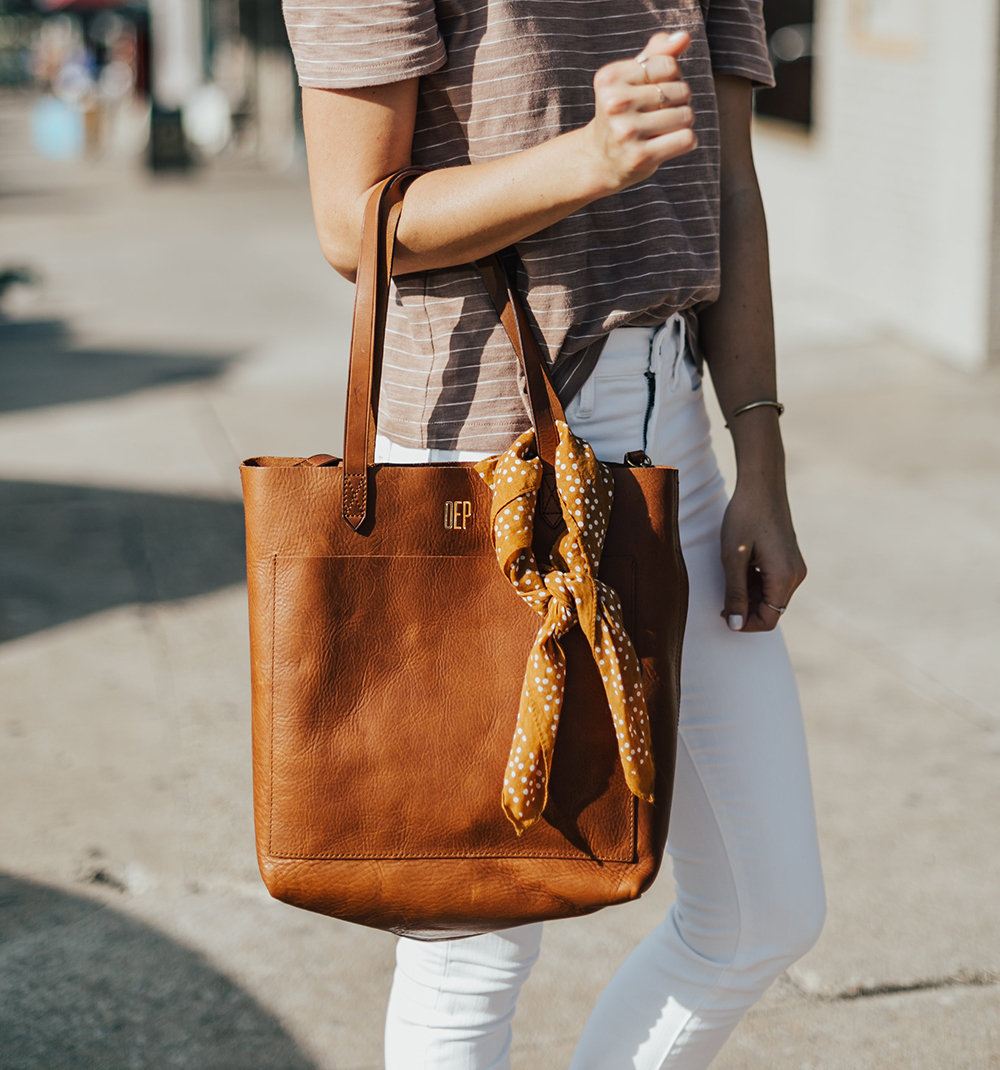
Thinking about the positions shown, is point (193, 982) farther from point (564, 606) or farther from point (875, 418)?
point (875, 418)

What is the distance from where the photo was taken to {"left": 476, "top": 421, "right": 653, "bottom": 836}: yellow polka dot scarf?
4.35 ft

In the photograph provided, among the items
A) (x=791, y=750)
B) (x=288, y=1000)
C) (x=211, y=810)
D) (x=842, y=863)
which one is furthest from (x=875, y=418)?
(x=791, y=750)

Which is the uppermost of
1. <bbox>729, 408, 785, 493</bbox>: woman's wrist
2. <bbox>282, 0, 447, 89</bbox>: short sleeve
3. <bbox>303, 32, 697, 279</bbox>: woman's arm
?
<bbox>282, 0, 447, 89</bbox>: short sleeve

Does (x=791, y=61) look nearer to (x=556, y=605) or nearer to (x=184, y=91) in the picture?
(x=556, y=605)

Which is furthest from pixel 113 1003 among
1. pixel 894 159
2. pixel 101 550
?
pixel 894 159

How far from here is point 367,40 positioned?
131cm

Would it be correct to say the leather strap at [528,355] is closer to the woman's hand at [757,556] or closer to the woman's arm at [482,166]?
the woman's arm at [482,166]

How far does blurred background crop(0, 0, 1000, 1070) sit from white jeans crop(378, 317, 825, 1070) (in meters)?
0.82

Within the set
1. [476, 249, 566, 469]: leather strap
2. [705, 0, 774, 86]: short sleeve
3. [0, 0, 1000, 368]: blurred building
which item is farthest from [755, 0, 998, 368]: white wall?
[476, 249, 566, 469]: leather strap

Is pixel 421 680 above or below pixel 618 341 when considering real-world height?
below

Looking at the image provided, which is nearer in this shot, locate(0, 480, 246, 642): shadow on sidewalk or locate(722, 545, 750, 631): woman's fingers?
locate(722, 545, 750, 631): woman's fingers

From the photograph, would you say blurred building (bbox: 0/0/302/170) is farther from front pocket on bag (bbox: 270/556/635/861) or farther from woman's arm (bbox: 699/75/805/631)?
front pocket on bag (bbox: 270/556/635/861)

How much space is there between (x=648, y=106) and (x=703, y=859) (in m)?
0.86

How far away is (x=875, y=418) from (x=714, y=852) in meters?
5.17
